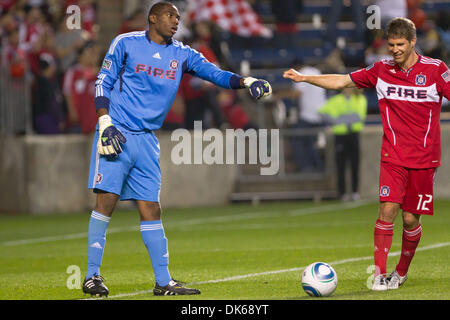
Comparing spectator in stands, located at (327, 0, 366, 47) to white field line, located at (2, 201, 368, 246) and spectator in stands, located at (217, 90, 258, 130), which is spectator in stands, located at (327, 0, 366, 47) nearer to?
spectator in stands, located at (217, 90, 258, 130)

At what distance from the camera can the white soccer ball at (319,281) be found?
725cm

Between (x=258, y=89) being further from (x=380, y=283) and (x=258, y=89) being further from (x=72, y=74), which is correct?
(x=72, y=74)

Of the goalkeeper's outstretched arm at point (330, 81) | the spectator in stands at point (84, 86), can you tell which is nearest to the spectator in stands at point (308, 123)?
the spectator in stands at point (84, 86)

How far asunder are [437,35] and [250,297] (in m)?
14.3

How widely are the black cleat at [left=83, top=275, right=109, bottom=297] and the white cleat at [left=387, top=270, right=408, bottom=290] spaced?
6.99 ft

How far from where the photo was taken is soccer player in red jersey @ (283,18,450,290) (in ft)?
25.0

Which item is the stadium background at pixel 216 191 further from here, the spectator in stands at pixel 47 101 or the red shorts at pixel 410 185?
the red shorts at pixel 410 185

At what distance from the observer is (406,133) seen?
7.69 m

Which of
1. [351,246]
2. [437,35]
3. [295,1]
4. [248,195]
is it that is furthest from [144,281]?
[295,1]

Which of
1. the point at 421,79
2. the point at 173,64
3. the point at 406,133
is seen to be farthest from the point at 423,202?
the point at 173,64

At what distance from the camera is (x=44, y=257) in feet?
36.4

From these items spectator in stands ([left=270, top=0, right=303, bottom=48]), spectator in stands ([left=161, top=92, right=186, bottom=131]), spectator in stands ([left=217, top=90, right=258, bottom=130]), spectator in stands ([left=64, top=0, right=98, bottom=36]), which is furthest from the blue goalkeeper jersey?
spectator in stands ([left=270, top=0, right=303, bottom=48])

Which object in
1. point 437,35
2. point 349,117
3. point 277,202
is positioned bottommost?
point 277,202
